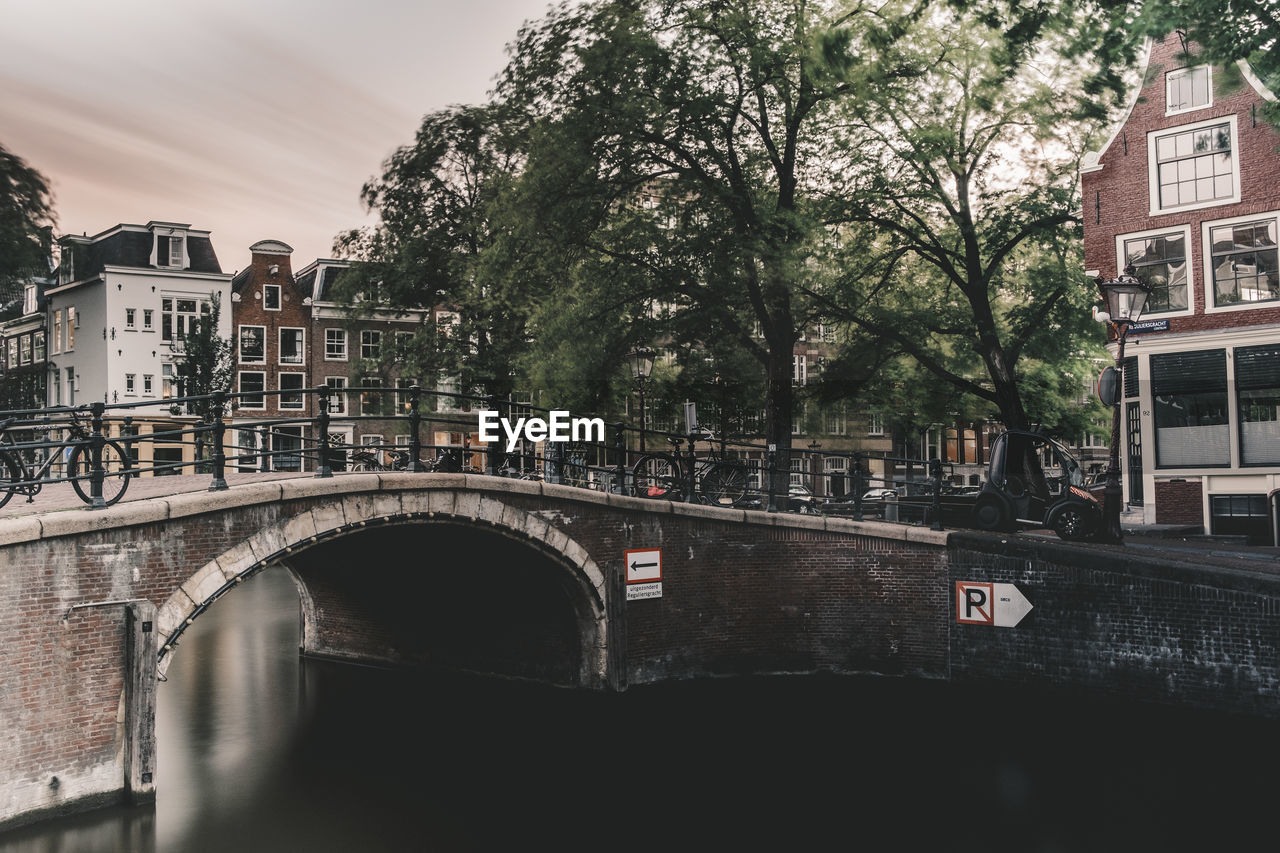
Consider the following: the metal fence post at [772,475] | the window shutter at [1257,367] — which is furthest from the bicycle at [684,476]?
the window shutter at [1257,367]

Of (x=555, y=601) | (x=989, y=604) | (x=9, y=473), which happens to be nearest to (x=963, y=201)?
(x=989, y=604)

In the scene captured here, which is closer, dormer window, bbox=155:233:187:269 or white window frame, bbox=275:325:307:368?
dormer window, bbox=155:233:187:269

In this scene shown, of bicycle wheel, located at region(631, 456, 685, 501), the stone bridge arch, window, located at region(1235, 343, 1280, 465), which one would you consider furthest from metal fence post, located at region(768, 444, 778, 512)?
window, located at region(1235, 343, 1280, 465)

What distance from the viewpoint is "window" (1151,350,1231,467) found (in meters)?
18.2

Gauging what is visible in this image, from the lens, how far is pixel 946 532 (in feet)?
52.0

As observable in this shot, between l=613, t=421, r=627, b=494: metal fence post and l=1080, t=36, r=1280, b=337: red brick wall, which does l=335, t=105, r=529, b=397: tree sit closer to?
l=613, t=421, r=627, b=494: metal fence post

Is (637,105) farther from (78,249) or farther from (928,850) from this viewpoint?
(78,249)

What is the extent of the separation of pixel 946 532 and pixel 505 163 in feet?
57.4

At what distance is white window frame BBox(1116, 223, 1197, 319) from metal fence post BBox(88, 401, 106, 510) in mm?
16502

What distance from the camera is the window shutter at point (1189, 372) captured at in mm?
18234

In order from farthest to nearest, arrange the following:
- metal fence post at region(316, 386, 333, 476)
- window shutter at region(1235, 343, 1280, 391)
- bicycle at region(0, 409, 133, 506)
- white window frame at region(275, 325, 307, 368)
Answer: white window frame at region(275, 325, 307, 368)
window shutter at region(1235, 343, 1280, 391)
metal fence post at region(316, 386, 333, 476)
bicycle at region(0, 409, 133, 506)

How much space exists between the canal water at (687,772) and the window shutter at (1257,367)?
7.04 meters

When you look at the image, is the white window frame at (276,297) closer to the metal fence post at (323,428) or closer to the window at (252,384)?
the window at (252,384)

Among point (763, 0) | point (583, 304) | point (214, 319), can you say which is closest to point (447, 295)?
point (214, 319)
